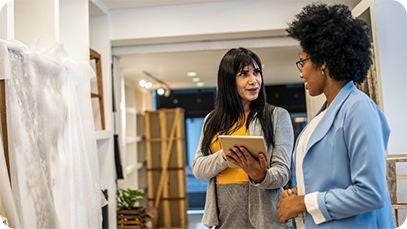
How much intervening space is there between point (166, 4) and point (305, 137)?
1.77 metres

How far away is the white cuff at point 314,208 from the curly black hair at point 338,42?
0.32 meters

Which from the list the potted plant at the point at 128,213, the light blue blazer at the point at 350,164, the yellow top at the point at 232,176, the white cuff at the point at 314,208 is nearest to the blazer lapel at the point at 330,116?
the light blue blazer at the point at 350,164

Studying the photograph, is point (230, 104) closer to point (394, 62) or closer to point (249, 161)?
point (249, 161)

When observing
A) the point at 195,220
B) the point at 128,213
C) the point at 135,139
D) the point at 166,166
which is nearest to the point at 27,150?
the point at 128,213

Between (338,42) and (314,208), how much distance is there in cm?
43

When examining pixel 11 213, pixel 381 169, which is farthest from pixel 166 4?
pixel 381 169

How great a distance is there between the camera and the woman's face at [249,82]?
1280 millimetres

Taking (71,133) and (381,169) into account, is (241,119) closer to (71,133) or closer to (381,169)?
(381,169)

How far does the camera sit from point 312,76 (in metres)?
0.94

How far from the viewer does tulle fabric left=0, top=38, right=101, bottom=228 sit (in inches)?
48.6

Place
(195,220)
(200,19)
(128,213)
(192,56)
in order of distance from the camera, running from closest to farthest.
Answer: (200,19) → (128,213) → (192,56) → (195,220)

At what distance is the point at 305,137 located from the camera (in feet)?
3.10

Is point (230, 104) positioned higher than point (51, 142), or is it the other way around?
point (230, 104)

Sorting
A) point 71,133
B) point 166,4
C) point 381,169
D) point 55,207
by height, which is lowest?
point 55,207
